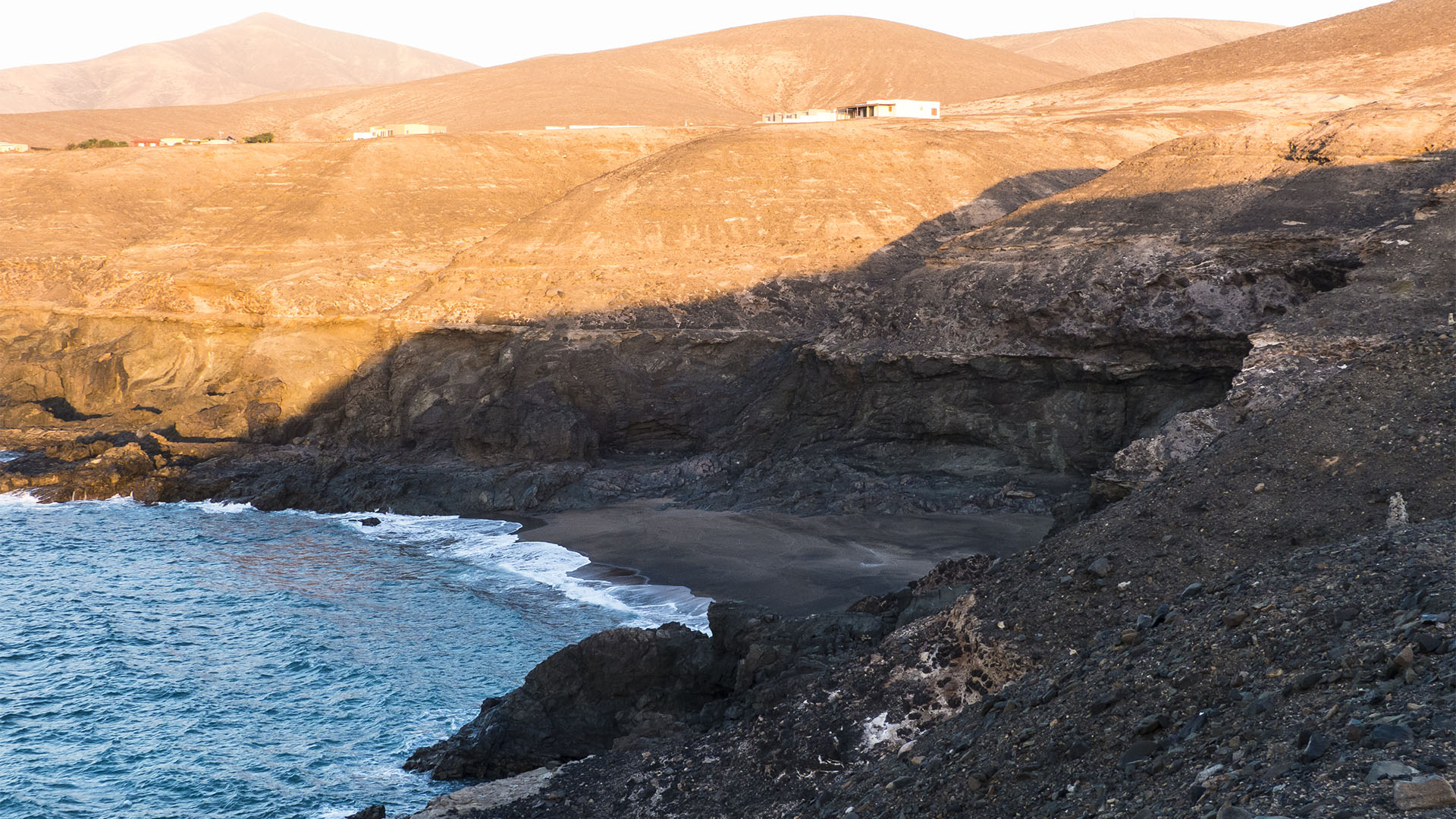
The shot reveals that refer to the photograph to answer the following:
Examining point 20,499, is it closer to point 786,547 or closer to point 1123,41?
point 786,547

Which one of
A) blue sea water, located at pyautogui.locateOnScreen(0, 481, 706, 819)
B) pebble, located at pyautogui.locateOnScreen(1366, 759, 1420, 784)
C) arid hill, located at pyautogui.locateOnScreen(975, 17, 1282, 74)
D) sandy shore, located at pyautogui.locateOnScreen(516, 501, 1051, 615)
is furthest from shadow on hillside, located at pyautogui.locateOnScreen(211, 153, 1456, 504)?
arid hill, located at pyautogui.locateOnScreen(975, 17, 1282, 74)

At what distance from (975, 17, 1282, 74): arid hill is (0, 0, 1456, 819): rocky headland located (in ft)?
321

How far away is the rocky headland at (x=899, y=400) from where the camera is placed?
9.50m

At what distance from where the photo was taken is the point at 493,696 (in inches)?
717

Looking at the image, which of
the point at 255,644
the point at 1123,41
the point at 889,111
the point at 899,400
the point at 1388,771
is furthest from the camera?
the point at 1123,41

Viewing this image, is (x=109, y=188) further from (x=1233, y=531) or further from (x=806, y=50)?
(x=806, y=50)

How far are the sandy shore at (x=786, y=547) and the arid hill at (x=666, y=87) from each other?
69508 millimetres

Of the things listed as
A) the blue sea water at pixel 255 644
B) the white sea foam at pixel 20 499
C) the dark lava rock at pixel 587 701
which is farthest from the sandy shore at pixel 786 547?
the white sea foam at pixel 20 499

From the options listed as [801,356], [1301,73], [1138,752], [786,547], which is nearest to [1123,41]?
[1301,73]

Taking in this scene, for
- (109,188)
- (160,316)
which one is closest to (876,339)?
(160,316)

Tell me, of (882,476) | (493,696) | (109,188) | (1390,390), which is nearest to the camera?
(1390,390)

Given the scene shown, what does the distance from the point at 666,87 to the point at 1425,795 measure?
11288cm

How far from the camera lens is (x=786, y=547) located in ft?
82.4

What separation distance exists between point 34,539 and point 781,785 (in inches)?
1018
